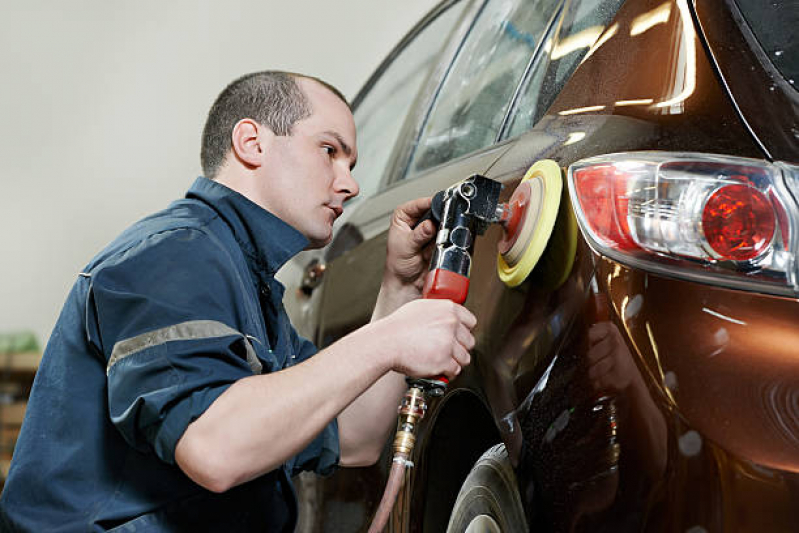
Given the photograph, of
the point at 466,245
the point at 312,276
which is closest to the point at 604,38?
the point at 466,245

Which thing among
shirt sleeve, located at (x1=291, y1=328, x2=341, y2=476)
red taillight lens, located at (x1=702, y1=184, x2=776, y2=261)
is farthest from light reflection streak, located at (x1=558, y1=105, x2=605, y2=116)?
shirt sleeve, located at (x1=291, y1=328, x2=341, y2=476)

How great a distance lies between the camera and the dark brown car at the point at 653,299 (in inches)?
35.9

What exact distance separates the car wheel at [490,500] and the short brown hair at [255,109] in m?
0.67

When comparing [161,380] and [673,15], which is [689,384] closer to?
[673,15]

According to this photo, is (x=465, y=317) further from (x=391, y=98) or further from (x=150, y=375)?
(x=391, y=98)

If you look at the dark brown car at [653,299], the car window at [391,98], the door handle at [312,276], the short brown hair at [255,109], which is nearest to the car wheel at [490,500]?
the dark brown car at [653,299]

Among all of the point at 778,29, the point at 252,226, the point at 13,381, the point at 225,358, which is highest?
the point at 778,29

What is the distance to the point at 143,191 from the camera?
5391 millimetres

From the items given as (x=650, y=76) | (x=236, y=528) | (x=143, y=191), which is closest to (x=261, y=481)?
(x=236, y=528)

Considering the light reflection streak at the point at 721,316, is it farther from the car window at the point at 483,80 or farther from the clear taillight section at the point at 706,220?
the car window at the point at 483,80

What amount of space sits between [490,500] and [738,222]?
0.52 meters

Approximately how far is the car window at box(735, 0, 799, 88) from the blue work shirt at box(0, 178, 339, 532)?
0.72 m

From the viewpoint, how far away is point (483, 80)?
183cm

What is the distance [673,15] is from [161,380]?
29.4 inches
